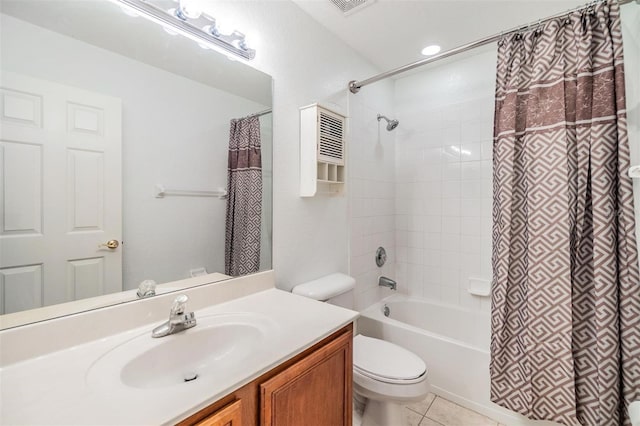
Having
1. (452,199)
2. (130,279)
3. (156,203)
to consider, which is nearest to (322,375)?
(130,279)

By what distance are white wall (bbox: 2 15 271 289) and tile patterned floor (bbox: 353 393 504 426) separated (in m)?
1.38

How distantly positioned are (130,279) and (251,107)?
0.89m

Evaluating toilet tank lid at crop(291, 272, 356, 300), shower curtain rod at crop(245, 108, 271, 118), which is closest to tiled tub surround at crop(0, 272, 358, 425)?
toilet tank lid at crop(291, 272, 356, 300)

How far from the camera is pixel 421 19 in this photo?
1.66 metres

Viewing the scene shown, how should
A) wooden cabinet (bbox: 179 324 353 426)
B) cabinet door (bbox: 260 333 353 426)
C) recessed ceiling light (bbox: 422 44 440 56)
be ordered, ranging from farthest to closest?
1. recessed ceiling light (bbox: 422 44 440 56)
2. cabinet door (bbox: 260 333 353 426)
3. wooden cabinet (bbox: 179 324 353 426)

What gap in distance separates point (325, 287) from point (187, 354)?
0.79m

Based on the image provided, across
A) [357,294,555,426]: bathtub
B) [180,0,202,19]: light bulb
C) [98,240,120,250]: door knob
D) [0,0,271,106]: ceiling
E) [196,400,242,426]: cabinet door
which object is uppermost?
[180,0,202,19]: light bulb

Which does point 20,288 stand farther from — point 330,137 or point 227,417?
point 330,137

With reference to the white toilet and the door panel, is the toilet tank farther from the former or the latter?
the door panel

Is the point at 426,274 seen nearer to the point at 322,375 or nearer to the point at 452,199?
the point at 452,199

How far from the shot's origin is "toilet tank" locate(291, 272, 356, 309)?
4.77 ft

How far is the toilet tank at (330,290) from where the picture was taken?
145cm

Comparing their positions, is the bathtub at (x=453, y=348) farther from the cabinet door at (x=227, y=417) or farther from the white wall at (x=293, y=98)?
the cabinet door at (x=227, y=417)

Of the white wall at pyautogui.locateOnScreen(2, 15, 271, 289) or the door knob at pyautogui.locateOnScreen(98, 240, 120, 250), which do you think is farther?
the door knob at pyautogui.locateOnScreen(98, 240, 120, 250)
